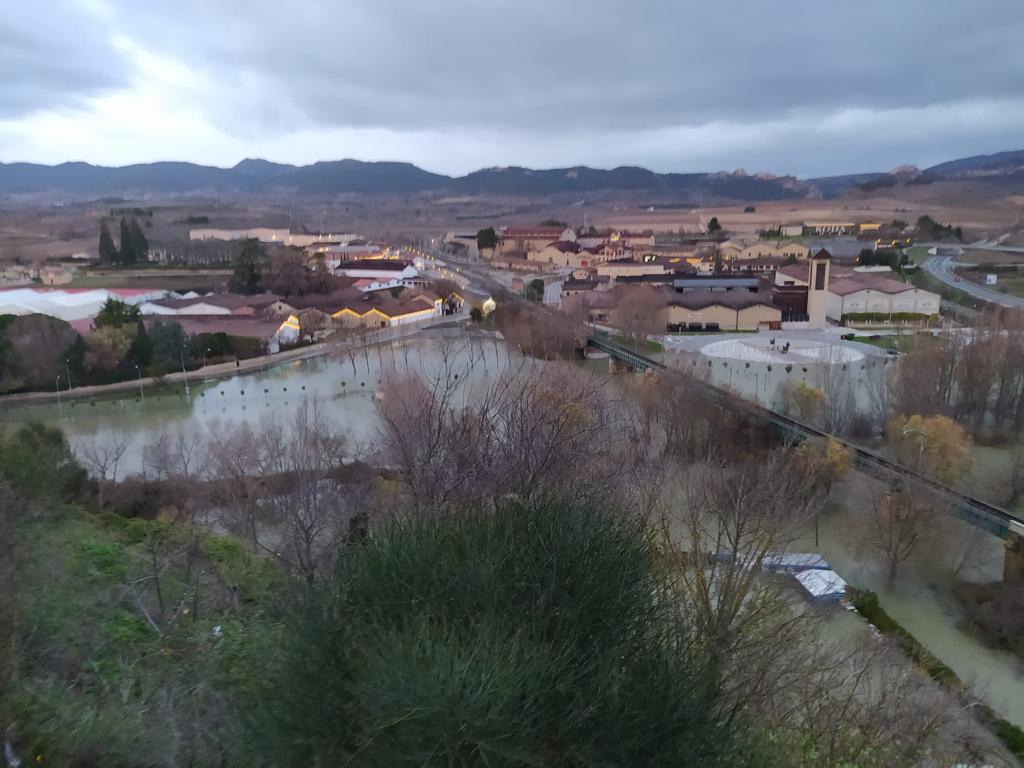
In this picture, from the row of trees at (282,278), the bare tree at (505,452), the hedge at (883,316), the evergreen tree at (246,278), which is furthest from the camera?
the evergreen tree at (246,278)

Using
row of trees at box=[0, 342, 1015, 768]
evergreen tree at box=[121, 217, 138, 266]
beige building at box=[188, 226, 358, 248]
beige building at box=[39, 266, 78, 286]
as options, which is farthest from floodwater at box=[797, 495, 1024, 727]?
beige building at box=[188, 226, 358, 248]

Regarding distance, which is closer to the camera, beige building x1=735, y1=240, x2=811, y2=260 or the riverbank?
the riverbank

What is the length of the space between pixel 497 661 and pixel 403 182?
6565 cm

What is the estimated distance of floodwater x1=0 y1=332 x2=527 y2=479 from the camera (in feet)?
22.7

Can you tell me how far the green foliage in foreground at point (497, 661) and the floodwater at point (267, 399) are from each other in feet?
13.7

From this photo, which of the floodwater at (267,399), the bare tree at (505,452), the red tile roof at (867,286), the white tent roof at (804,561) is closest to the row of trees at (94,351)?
the floodwater at (267,399)

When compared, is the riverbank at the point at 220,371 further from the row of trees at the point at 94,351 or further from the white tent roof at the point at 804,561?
the white tent roof at the point at 804,561

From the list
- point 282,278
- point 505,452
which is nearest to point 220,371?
point 282,278

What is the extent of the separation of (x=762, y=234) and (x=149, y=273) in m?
21.2

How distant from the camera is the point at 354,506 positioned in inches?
154

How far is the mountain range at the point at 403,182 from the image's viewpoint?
55188 millimetres

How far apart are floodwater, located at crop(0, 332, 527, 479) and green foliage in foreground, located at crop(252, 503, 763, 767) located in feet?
13.7

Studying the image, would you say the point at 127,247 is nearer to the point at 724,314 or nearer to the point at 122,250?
the point at 122,250

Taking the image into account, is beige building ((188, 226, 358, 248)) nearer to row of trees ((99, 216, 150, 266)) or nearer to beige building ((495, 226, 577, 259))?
row of trees ((99, 216, 150, 266))
